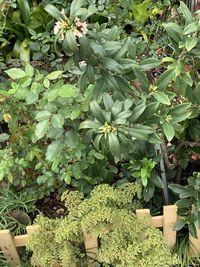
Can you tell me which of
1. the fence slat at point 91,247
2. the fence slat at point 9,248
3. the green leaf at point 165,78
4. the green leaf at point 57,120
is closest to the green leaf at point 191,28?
the green leaf at point 165,78

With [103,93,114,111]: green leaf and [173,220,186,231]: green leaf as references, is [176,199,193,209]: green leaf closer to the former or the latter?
[173,220,186,231]: green leaf

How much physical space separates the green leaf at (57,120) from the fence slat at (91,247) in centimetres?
64

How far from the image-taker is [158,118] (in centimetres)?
200

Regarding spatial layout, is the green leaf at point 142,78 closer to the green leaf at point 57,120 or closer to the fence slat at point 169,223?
the green leaf at point 57,120

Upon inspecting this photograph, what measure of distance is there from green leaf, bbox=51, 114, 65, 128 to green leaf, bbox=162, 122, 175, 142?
41cm

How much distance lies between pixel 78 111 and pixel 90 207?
0.43 m

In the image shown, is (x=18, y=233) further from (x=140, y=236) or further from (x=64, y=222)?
(x=140, y=236)

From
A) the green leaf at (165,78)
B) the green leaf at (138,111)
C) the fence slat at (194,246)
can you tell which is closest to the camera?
the green leaf at (138,111)

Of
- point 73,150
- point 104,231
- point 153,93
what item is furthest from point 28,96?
point 104,231

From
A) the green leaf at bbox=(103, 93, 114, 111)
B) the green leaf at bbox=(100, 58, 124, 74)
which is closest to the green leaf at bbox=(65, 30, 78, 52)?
the green leaf at bbox=(100, 58, 124, 74)

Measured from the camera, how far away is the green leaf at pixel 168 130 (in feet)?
6.47

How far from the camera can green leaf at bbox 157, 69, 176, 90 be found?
2.02 meters

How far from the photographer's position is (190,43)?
189 cm

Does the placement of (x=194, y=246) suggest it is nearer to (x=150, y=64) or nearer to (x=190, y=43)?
(x=150, y=64)
